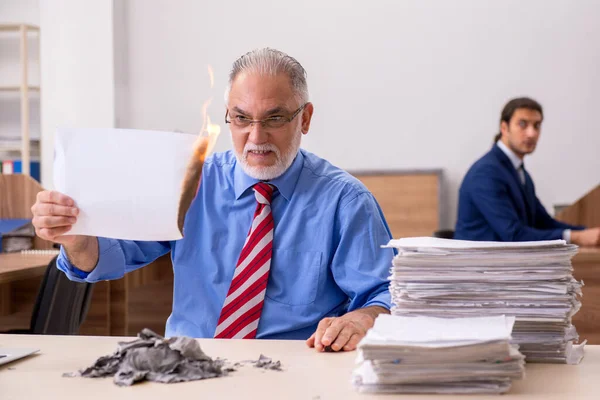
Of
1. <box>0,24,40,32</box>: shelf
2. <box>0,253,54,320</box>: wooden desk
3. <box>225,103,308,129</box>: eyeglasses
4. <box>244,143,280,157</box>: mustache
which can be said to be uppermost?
<box>0,24,40,32</box>: shelf

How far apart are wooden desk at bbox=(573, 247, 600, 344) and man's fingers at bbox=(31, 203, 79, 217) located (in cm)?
250

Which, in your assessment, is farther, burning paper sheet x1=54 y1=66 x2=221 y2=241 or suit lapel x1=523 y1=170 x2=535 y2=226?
suit lapel x1=523 y1=170 x2=535 y2=226

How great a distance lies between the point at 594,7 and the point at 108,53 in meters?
3.35

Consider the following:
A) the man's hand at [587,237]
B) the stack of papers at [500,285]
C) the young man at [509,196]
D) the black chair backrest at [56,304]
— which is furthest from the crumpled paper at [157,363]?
the man's hand at [587,237]

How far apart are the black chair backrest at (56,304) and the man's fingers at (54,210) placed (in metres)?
1.24

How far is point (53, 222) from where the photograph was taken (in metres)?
1.22

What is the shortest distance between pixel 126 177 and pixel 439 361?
21.0 inches

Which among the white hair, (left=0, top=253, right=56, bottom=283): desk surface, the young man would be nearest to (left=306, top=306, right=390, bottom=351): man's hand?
the white hair

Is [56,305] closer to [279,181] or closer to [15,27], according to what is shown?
[279,181]

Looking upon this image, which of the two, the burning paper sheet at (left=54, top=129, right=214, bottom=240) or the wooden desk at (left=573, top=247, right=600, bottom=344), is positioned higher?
the burning paper sheet at (left=54, top=129, right=214, bottom=240)

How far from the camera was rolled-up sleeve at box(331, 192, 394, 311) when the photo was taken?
1.67 metres

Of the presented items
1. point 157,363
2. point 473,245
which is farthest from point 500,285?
point 157,363

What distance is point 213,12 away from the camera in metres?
5.51

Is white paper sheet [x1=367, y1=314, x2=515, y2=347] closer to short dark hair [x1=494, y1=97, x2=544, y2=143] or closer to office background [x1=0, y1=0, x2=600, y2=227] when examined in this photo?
short dark hair [x1=494, y1=97, x2=544, y2=143]
